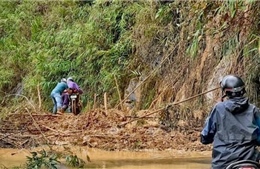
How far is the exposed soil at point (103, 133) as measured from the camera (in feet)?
39.3

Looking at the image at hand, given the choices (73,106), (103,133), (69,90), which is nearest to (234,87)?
(103,133)

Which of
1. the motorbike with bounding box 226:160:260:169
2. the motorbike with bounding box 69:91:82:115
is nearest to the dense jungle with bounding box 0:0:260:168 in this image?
the motorbike with bounding box 69:91:82:115

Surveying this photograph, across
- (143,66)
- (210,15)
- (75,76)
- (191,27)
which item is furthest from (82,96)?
(210,15)

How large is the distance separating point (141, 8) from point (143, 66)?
1739 mm

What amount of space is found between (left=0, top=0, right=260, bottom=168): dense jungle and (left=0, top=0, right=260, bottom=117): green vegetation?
0.03m

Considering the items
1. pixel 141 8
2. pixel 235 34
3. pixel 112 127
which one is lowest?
pixel 112 127

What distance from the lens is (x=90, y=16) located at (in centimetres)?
2003

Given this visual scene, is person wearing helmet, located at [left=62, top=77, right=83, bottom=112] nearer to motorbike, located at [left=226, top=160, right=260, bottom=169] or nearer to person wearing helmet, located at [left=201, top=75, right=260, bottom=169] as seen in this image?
person wearing helmet, located at [left=201, top=75, right=260, bottom=169]

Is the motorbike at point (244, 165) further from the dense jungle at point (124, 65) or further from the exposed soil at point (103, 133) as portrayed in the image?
the exposed soil at point (103, 133)

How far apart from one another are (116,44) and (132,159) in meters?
7.96

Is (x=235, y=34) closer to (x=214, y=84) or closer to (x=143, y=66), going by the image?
(x=214, y=84)

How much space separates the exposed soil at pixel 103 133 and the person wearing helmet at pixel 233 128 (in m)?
6.38

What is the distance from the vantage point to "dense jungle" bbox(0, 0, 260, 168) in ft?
39.2

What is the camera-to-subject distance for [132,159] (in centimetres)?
1080
